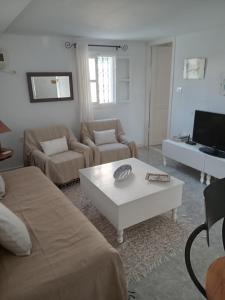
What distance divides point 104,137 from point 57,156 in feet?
3.22

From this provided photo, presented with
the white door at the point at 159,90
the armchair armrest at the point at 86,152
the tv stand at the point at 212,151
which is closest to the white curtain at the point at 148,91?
the white door at the point at 159,90

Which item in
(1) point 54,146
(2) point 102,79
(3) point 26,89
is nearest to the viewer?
(1) point 54,146

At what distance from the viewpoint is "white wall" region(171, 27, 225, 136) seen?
3.30m

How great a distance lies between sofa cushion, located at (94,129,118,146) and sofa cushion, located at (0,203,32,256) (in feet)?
8.86

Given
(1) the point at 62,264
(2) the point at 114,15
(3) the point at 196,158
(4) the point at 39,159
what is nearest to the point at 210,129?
(3) the point at 196,158

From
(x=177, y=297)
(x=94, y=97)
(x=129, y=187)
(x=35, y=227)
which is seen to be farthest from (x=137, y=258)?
(x=94, y=97)

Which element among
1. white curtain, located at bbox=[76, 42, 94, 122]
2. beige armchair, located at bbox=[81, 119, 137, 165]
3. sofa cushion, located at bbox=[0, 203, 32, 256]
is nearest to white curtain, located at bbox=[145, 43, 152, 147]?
beige armchair, located at bbox=[81, 119, 137, 165]

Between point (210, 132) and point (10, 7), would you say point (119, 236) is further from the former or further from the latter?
point (10, 7)

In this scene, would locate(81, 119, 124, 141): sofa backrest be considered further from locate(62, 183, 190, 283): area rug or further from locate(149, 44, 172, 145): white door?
locate(62, 183, 190, 283): area rug

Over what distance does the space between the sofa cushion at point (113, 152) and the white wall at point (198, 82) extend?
1180 millimetres

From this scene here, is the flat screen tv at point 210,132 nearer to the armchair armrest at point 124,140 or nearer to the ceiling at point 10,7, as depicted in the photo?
the armchair armrest at point 124,140

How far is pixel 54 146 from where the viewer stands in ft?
11.8

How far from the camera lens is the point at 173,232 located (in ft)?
7.61

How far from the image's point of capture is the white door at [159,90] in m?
4.69
